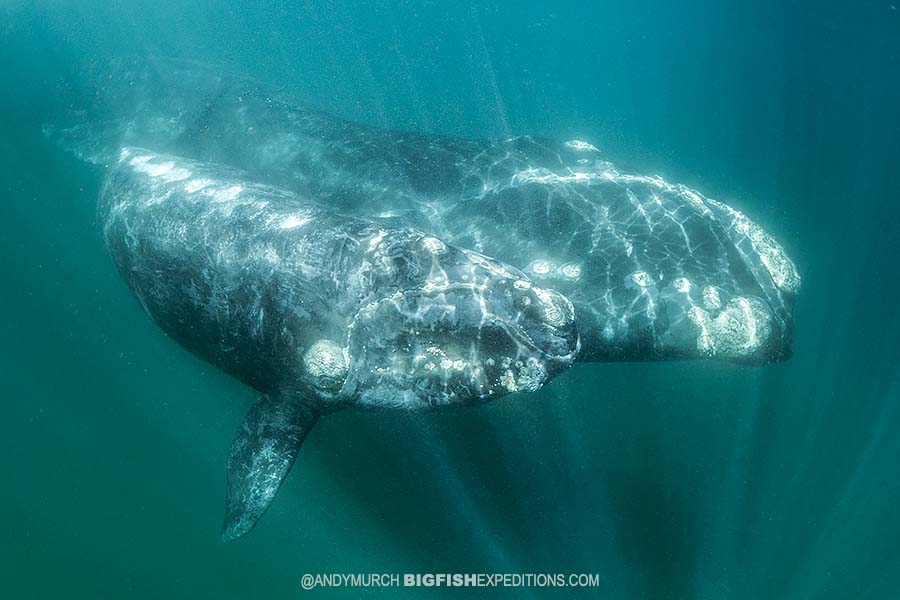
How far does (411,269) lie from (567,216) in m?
4.67

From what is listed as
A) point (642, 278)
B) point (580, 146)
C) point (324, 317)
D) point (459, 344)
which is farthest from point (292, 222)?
point (580, 146)

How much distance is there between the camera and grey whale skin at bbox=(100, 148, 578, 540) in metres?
6.79

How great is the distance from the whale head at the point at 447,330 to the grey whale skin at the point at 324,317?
0.01 meters

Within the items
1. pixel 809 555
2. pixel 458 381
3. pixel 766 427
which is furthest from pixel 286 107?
pixel 809 555

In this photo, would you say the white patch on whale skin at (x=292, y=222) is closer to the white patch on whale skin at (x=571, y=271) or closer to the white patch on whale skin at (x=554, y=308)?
the white patch on whale skin at (x=554, y=308)

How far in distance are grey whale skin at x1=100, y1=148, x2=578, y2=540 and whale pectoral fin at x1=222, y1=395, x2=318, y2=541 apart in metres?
0.02

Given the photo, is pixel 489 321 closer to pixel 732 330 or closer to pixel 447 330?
pixel 447 330

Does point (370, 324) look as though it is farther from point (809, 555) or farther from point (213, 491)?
point (809, 555)

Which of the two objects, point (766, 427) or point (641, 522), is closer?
point (641, 522)

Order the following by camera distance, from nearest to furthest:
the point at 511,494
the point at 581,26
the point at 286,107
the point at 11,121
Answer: the point at 511,494 < the point at 286,107 < the point at 11,121 < the point at 581,26

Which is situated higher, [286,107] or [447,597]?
[286,107]

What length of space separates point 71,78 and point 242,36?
37.5 metres

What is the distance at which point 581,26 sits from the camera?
59906mm

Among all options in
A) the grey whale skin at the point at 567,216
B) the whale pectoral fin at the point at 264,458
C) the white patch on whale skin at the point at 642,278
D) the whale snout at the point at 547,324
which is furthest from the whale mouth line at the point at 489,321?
the white patch on whale skin at the point at 642,278
